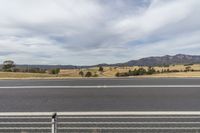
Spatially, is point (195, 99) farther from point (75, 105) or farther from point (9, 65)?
point (9, 65)

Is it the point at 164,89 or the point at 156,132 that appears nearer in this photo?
the point at 156,132

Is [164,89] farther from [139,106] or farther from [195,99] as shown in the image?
[139,106]

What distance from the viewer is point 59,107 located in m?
16.6

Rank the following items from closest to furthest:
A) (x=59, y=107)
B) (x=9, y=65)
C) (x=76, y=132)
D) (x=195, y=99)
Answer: (x=76, y=132) < (x=59, y=107) < (x=195, y=99) < (x=9, y=65)

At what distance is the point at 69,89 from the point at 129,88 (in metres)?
4.96

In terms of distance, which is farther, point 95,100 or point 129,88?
point 129,88

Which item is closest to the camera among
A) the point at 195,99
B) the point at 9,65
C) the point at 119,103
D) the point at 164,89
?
the point at 119,103

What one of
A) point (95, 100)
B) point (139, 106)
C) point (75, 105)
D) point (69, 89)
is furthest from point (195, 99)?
point (69, 89)

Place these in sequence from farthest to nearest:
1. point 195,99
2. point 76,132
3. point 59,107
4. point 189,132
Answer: point 195,99 → point 59,107 → point 76,132 → point 189,132

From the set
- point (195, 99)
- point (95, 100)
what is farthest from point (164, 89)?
point (95, 100)

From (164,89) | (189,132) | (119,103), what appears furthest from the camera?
(164,89)

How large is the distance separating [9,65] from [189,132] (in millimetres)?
76322

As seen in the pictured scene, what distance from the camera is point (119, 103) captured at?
59.5ft

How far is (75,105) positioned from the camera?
57.2 ft
